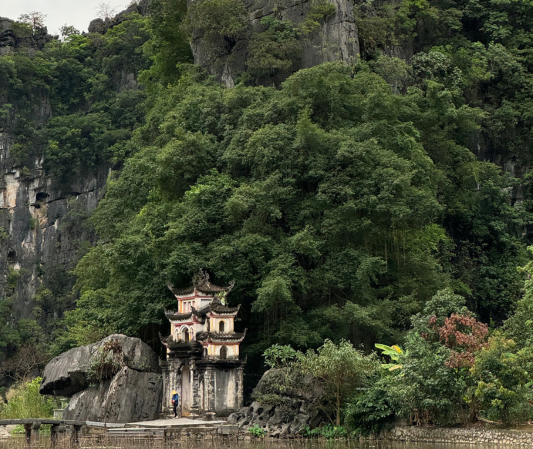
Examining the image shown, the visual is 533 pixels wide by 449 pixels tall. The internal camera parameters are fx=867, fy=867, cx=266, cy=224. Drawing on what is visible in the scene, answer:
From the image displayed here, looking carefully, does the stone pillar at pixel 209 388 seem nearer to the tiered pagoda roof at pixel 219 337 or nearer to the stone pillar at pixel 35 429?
the tiered pagoda roof at pixel 219 337

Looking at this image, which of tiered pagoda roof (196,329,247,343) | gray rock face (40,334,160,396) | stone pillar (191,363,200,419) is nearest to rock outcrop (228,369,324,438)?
stone pillar (191,363,200,419)

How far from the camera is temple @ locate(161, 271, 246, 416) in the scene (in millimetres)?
22812

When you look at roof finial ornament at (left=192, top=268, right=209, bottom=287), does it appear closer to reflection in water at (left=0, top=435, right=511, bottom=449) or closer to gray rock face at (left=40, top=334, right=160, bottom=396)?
gray rock face at (left=40, top=334, right=160, bottom=396)

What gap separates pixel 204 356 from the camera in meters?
23.1

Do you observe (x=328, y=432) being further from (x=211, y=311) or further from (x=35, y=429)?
(x=35, y=429)

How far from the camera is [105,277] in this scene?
98.9ft

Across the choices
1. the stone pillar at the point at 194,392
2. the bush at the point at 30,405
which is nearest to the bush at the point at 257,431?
the stone pillar at the point at 194,392

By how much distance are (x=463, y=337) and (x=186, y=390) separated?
8454 mm

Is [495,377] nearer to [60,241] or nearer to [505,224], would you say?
[505,224]

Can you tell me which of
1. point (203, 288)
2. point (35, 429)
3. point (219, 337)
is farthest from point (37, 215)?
point (35, 429)

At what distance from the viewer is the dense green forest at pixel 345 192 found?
24781mm

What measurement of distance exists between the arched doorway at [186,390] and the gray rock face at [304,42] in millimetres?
12733

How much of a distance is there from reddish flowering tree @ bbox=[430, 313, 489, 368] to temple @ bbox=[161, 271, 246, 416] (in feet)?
21.0

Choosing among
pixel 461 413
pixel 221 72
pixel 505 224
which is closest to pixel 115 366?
pixel 461 413
